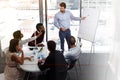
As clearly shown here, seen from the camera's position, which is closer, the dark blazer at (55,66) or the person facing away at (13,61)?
the dark blazer at (55,66)

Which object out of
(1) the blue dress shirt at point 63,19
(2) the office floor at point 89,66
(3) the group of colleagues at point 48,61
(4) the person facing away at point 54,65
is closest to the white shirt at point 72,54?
(3) the group of colleagues at point 48,61

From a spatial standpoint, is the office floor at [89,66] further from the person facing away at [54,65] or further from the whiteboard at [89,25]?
the person facing away at [54,65]

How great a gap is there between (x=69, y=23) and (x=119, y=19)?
314 centimetres

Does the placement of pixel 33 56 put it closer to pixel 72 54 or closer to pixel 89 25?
pixel 72 54

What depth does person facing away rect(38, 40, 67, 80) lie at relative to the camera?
2.95 metres

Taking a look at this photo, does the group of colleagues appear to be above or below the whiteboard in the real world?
below

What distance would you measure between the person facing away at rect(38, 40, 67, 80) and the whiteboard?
1.49 meters

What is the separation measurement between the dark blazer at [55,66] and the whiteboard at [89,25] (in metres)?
1.49

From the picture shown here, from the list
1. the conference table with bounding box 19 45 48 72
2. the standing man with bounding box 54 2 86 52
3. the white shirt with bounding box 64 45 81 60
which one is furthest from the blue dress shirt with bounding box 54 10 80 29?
the white shirt with bounding box 64 45 81 60

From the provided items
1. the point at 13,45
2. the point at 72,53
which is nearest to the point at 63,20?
the point at 72,53

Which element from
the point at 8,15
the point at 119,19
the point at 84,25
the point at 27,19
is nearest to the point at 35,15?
the point at 27,19

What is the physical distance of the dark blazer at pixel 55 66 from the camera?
2947 mm

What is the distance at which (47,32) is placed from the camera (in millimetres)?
5582

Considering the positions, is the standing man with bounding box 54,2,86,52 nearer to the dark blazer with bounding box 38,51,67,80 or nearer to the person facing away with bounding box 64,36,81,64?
the person facing away with bounding box 64,36,81,64
